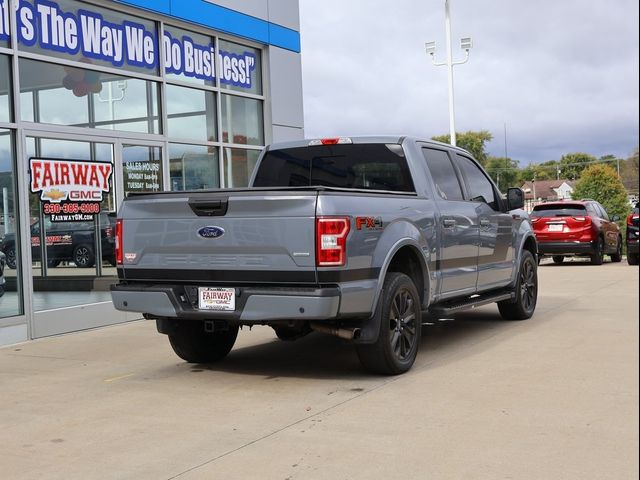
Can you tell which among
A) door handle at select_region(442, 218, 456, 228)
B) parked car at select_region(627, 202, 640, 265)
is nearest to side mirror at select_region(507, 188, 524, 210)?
door handle at select_region(442, 218, 456, 228)

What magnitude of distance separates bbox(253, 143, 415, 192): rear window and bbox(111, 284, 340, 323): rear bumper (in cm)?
198

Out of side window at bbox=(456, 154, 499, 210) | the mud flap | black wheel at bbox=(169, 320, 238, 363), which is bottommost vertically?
black wheel at bbox=(169, 320, 238, 363)

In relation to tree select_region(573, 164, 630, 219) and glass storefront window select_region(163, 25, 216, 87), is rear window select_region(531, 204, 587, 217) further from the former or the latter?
tree select_region(573, 164, 630, 219)

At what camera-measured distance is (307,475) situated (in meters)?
4.07

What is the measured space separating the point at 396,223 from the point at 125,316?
5330 millimetres

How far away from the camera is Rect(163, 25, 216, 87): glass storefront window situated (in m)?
11.6

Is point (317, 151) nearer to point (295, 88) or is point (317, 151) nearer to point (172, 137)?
point (172, 137)

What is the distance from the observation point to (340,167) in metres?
7.67

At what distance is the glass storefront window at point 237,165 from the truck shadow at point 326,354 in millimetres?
4247

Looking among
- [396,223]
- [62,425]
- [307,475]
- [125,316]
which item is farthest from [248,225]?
[125,316]

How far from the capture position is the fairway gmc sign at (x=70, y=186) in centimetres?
945

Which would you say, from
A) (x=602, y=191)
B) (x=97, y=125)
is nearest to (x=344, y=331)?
(x=97, y=125)

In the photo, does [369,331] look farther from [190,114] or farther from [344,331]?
[190,114]

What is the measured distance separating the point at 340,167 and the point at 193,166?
4.86 metres
